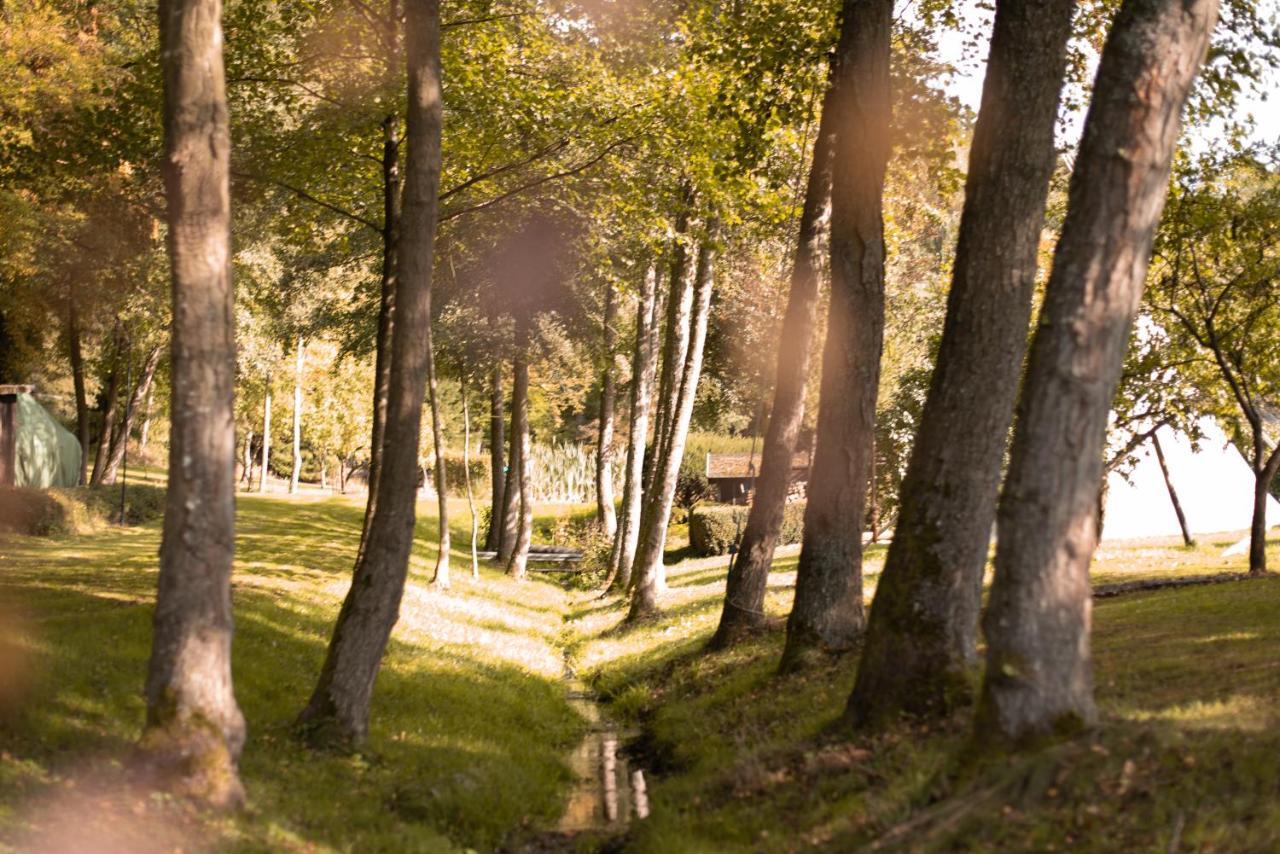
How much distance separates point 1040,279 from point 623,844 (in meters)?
19.8

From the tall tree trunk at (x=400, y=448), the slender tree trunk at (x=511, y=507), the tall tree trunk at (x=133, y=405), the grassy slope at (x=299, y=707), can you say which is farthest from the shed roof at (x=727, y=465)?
the tall tree trunk at (x=400, y=448)

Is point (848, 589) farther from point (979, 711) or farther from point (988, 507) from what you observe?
point (979, 711)

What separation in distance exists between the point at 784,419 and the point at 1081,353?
8749 mm

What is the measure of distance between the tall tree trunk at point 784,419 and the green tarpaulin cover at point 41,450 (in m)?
Result: 25.7

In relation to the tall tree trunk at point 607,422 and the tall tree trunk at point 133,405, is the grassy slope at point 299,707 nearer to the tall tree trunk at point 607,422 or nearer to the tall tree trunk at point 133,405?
the tall tree trunk at point 607,422

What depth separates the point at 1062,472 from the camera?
23.2 ft

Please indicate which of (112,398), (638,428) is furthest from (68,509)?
(638,428)

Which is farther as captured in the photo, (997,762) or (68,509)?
(68,509)

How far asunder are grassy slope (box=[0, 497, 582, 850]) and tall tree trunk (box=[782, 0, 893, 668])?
3.29 m

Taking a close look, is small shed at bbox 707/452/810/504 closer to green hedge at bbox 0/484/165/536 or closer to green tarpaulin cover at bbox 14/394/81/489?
green hedge at bbox 0/484/165/536

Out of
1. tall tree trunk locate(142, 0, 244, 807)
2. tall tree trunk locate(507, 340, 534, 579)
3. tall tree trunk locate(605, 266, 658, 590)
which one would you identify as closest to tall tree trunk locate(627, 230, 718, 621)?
tall tree trunk locate(605, 266, 658, 590)

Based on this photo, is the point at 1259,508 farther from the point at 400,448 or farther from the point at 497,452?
the point at 497,452

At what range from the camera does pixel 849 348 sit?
42.3 feet

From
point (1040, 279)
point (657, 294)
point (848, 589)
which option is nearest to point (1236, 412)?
point (1040, 279)
